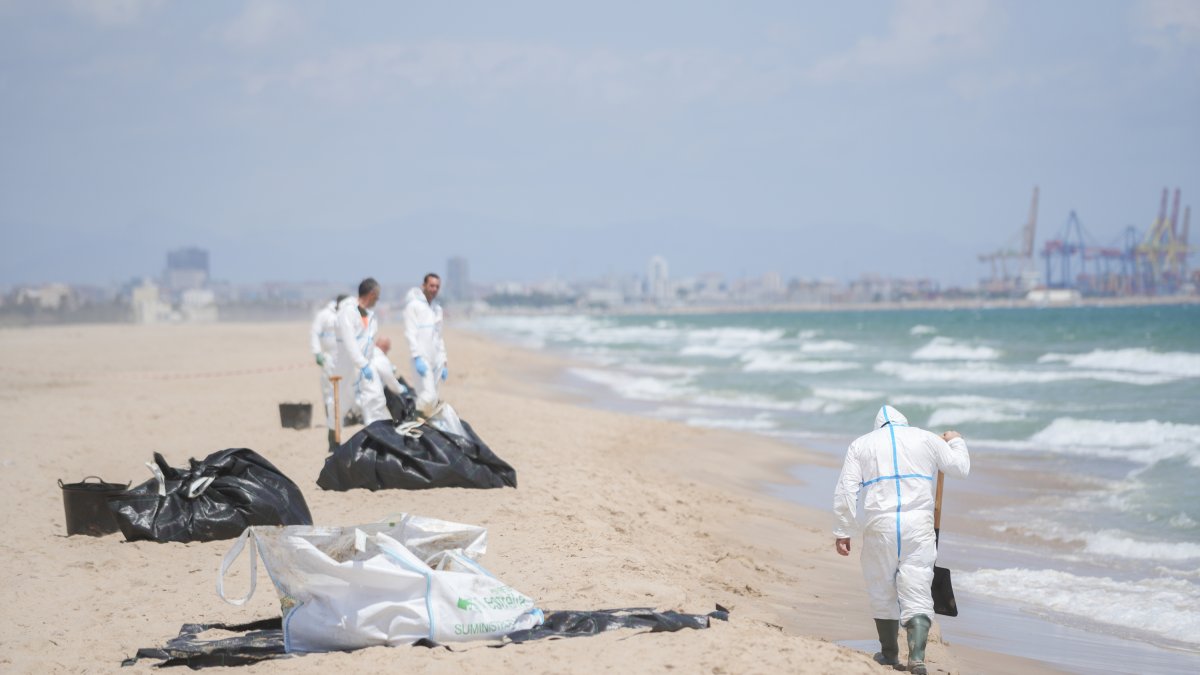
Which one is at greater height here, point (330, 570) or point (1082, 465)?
point (330, 570)

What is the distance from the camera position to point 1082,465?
12953 mm

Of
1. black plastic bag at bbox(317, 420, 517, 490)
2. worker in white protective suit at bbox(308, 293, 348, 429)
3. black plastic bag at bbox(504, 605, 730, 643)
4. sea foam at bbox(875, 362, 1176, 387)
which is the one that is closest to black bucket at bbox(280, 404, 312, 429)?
worker in white protective suit at bbox(308, 293, 348, 429)

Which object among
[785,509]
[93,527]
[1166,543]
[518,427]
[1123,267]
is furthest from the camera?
[1123,267]

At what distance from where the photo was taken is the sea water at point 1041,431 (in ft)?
23.6

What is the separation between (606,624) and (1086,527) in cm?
611

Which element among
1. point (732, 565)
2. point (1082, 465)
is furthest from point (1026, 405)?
point (732, 565)

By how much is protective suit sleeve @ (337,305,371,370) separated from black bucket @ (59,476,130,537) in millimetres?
2526

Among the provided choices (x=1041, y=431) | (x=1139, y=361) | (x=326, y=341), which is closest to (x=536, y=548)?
(x=326, y=341)

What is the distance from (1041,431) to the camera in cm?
1585

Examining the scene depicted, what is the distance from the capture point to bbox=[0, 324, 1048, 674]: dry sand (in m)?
4.53

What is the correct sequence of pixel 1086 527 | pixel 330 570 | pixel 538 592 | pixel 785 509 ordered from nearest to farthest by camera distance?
pixel 330 570, pixel 538 592, pixel 1086 527, pixel 785 509

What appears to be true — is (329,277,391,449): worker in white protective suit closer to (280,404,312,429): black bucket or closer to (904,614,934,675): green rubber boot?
(280,404,312,429): black bucket

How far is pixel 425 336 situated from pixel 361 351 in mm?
644

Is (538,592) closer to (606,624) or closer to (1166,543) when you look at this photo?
(606,624)
